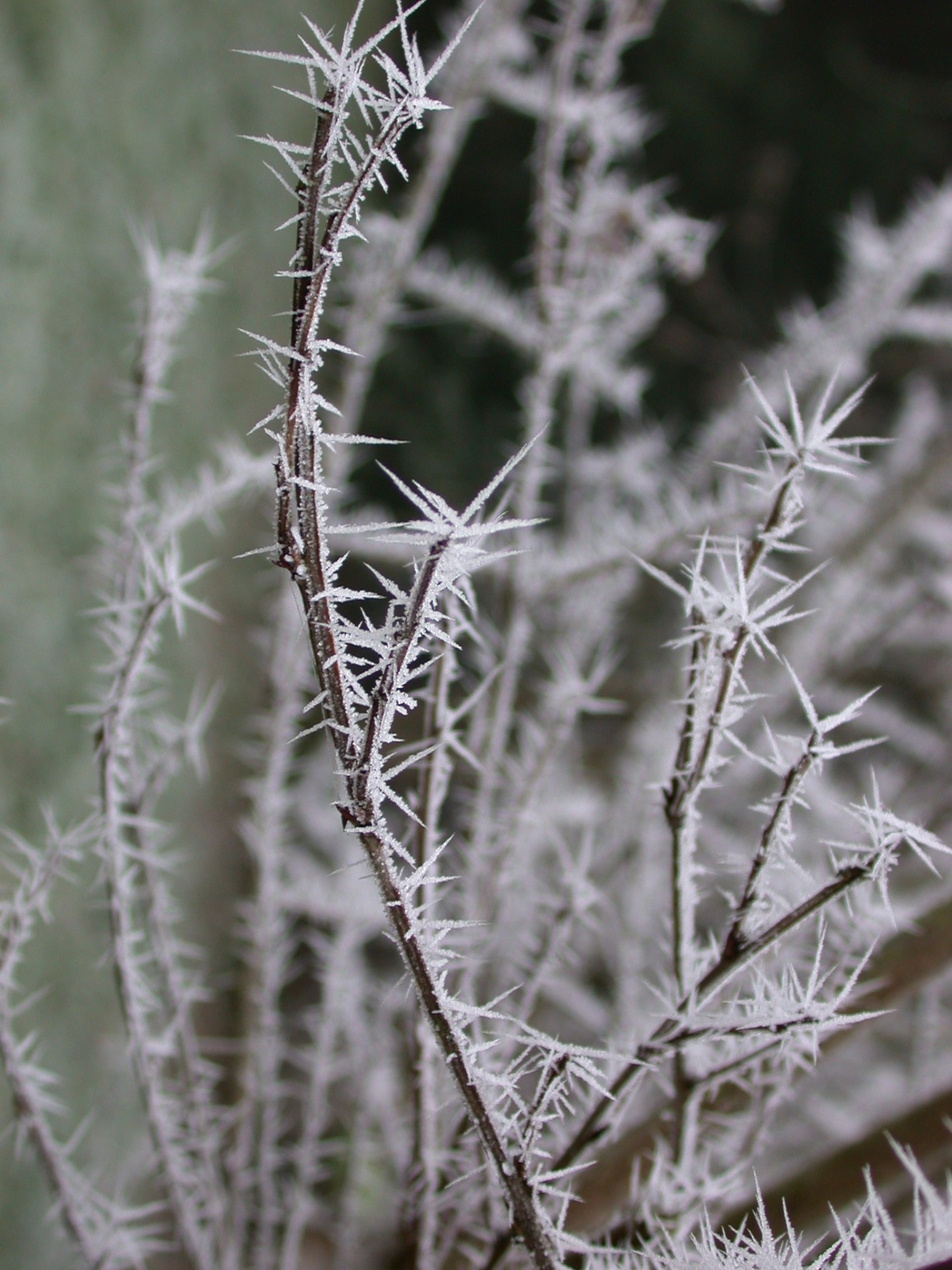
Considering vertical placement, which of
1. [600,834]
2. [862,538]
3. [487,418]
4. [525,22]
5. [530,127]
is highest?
[525,22]

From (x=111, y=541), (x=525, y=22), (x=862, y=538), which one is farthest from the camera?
(x=525, y=22)

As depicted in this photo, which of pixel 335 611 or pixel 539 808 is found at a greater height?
pixel 335 611

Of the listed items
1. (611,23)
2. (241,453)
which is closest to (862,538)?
(611,23)

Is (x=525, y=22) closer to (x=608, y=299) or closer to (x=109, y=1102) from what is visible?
(x=608, y=299)

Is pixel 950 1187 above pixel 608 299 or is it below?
below

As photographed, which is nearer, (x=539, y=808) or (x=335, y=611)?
(x=335, y=611)

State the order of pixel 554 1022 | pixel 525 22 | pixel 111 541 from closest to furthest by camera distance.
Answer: pixel 111 541 → pixel 554 1022 → pixel 525 22

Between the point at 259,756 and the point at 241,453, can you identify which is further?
the point at 259,756
